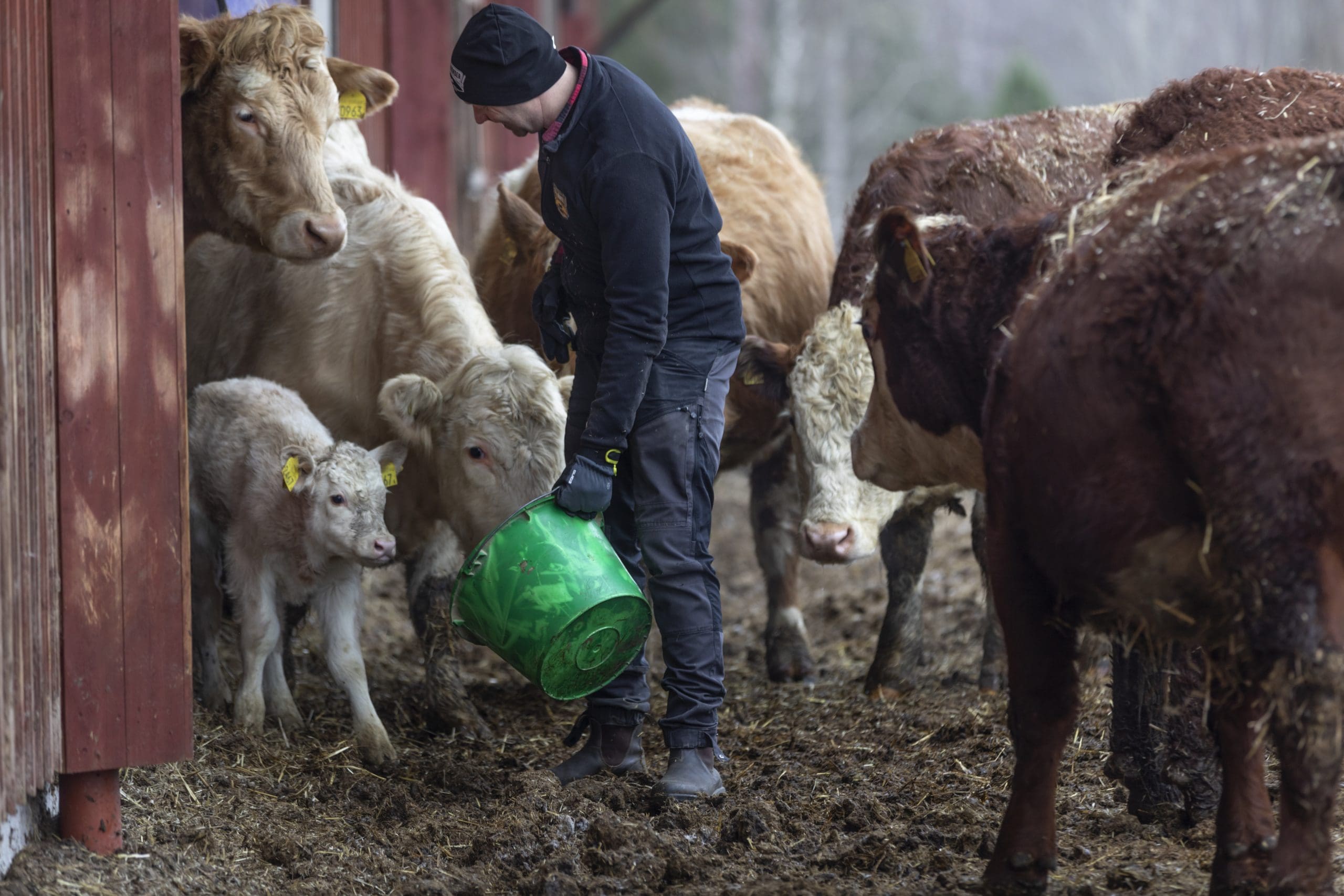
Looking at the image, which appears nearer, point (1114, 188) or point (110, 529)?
point (1114, 188)

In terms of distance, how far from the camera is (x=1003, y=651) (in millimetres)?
5926

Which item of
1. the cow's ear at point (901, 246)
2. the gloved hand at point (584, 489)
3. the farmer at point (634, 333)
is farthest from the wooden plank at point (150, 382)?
the cow's ear at point (901, 246)

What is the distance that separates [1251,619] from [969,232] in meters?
1.34

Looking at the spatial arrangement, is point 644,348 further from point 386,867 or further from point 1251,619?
point 1251,619

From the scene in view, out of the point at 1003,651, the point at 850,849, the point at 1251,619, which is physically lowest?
the point at 1003,651

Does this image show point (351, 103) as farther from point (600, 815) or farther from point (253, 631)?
point (600, 815)

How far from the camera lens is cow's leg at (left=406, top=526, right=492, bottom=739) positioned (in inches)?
203

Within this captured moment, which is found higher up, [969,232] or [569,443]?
[969,232]

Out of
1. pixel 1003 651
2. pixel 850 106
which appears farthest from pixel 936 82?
pixel 1003 651

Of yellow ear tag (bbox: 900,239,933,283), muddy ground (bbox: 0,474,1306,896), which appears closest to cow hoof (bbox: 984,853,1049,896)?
muddy ground (bbox: 0,474,1306,896)

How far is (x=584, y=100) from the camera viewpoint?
3979mm

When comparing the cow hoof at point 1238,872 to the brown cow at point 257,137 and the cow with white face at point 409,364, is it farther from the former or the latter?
the brown cow at point 257,137

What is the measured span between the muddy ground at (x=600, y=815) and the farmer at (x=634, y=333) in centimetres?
30

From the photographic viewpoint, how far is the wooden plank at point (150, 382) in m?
3.51
